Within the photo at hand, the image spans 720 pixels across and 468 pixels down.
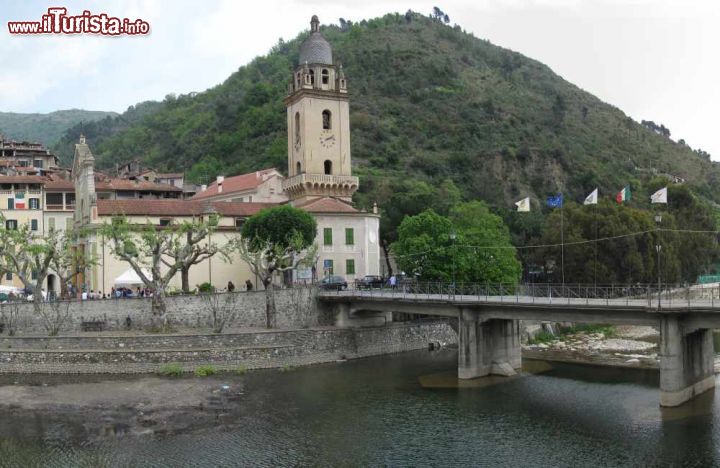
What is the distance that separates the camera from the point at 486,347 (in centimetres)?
5184

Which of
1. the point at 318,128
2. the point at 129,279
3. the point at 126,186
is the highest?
the point at 318,128

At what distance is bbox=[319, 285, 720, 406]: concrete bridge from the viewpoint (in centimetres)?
4094

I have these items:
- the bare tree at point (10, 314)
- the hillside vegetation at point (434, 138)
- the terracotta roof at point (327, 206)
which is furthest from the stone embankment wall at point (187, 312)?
the hillside vegetation at point (434, 138)

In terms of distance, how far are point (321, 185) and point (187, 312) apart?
2190cm

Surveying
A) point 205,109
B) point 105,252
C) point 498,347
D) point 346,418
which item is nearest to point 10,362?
point 105,252

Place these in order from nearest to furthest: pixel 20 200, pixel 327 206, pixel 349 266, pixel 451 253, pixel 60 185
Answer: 1. pixel 451 253
2. pixel 349 266
3. pixel 327 206
4. pixel 20 200
5. pixel 60 185

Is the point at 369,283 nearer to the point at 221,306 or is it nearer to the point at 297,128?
the point at 221,306

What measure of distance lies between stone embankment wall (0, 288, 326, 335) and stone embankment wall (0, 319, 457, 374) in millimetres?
2947

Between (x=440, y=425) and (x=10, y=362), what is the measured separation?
1166 inches

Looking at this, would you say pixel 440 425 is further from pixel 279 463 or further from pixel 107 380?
pixel 107 380

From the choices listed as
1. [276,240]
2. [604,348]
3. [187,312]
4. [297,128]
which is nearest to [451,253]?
[276,240]

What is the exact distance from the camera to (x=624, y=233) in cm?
8081

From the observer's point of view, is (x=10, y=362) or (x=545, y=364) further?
(x=545, y=364)

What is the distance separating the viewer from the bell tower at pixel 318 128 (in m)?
74.9
